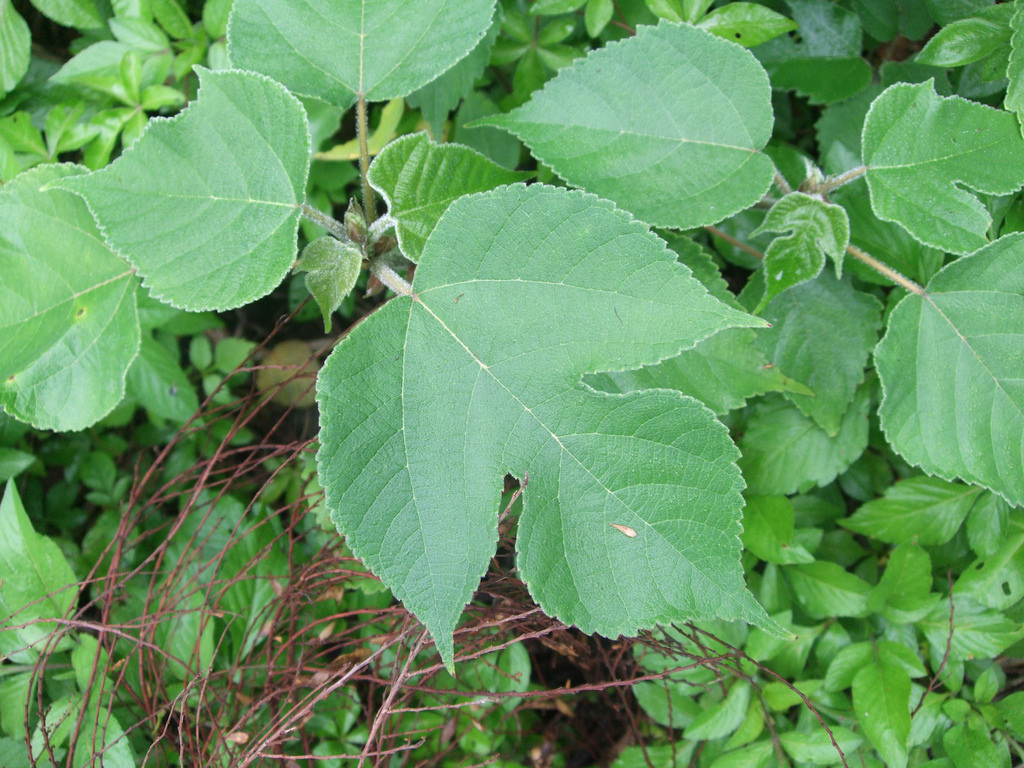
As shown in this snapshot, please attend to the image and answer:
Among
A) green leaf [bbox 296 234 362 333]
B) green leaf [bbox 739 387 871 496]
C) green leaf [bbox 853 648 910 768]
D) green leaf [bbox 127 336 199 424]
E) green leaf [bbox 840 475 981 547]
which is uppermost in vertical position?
green leaf [bbox 296 234 362 333]

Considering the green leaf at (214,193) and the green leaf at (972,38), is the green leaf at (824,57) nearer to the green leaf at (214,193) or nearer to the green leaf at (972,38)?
the green leaf at (972,38)

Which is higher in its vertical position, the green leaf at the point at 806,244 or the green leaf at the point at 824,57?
the green leaf at the point at 824,57

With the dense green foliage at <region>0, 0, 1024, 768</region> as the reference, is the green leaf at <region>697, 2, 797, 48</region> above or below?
above

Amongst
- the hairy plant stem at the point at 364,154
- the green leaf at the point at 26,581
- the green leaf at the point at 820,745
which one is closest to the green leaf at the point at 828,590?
the green leaf at the point at 820,745

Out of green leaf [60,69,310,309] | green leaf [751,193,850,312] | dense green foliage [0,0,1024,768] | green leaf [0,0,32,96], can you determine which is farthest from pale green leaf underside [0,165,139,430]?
green leaf [751,193,850,312]

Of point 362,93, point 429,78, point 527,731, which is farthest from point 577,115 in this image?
point 527,731

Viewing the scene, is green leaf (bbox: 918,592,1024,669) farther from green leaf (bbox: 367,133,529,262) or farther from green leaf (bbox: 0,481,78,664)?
green leaf (bbox: 0,481,78,664)

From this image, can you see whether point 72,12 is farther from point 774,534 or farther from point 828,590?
point 828,590
